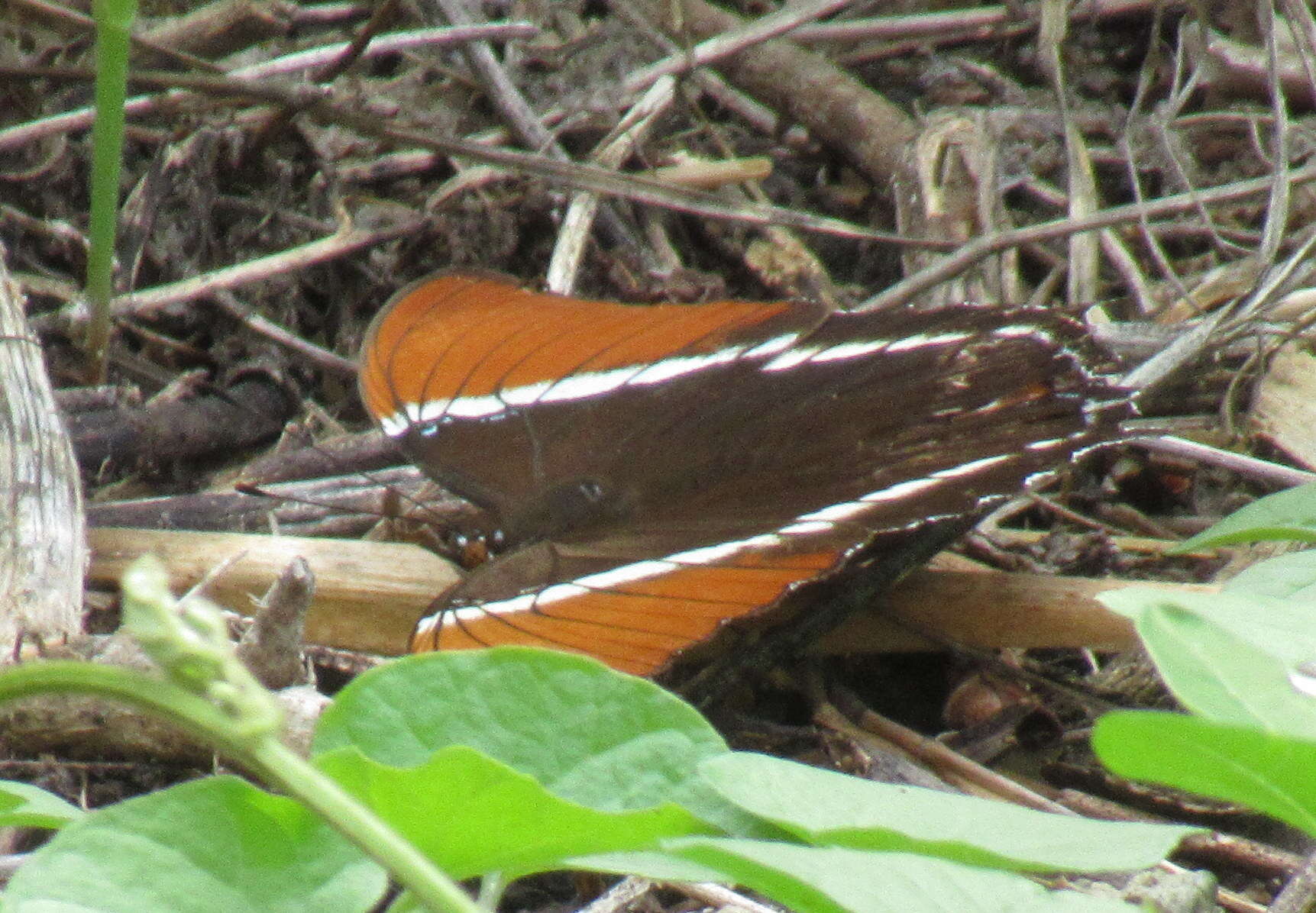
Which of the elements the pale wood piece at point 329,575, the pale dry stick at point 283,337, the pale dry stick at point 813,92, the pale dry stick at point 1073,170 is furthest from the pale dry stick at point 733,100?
the pale wood piece at point 329,575

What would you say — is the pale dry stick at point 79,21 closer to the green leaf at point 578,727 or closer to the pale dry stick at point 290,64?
the pale dry stick at point 290,64

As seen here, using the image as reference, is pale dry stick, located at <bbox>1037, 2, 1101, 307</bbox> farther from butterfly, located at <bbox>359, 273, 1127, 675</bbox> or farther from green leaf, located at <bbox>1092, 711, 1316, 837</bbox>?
green leaf, located at <bbox>1092, 711, 1316, 837</bbox>

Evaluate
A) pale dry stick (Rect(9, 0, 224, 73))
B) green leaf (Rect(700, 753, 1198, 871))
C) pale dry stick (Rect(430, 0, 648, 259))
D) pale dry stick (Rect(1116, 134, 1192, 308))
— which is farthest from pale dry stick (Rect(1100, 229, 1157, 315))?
green leaf (Rect(700, 753, 1198, 871))

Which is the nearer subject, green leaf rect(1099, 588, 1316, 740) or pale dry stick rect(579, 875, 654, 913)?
green leaf rect(1099, 588, 1316, 740)

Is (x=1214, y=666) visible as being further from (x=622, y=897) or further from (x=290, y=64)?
(x=290, y=64)

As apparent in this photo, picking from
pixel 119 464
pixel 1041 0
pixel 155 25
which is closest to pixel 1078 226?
pixel 1041 0

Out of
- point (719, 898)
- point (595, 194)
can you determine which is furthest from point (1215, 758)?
point (595, 194)

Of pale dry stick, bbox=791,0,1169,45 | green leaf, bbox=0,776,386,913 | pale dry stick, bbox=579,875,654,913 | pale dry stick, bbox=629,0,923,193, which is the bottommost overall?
pale dry stick, bbox=579,875,654,913

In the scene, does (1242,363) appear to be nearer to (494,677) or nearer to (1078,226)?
(1078,226)
